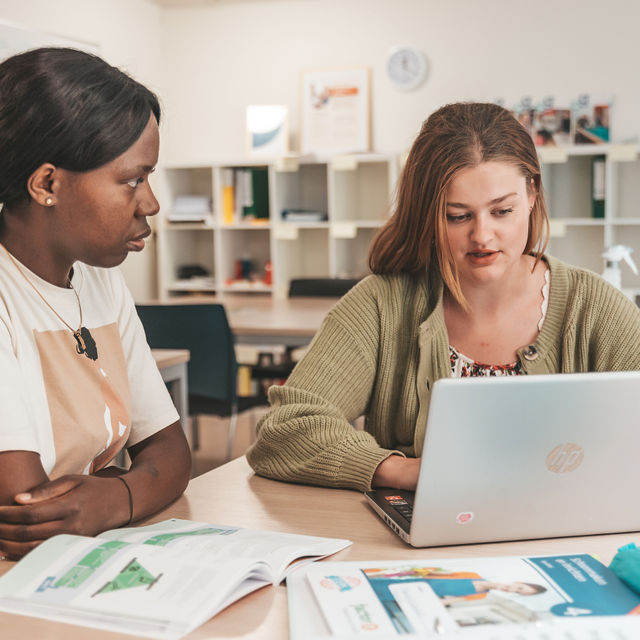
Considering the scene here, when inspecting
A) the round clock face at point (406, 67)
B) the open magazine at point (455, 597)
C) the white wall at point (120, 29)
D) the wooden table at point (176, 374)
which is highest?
the white wall at point (120, 29)

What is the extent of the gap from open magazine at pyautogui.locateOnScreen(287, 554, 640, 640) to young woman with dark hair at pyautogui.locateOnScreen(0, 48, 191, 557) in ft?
1.10

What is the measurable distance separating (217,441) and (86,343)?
3381 millimetres

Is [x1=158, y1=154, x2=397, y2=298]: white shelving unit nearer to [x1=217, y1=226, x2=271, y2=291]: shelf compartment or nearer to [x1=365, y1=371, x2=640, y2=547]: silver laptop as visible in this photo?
[x1=217, y1=226, x2=271, y2=291]: shelf compartment

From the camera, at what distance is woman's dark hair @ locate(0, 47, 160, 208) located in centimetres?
109

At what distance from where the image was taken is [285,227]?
5152 mm

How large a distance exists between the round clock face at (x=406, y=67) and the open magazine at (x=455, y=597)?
4685 millimetres

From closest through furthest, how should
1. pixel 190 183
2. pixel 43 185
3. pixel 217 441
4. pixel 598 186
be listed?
pixel 43 185 < pixel 217 441 < pixel 598 186 < pixel 190 183

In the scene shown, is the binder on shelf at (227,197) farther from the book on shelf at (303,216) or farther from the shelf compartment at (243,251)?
the book on shelf at (303,216)

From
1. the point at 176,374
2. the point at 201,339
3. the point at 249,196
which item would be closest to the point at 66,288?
the point at 176,374

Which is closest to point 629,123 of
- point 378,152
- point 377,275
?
point 378,152

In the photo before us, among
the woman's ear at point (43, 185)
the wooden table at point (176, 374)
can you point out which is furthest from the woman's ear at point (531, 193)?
the wooden table at point (176, 374)

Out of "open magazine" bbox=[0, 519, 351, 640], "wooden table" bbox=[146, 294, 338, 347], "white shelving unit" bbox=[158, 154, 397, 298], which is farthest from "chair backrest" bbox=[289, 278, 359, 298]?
"open magazine" bbox=[0, 519, 351, 640]

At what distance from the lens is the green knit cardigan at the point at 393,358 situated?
138 centimetres

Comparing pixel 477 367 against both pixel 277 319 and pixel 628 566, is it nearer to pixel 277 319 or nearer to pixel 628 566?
pixel 628 566
